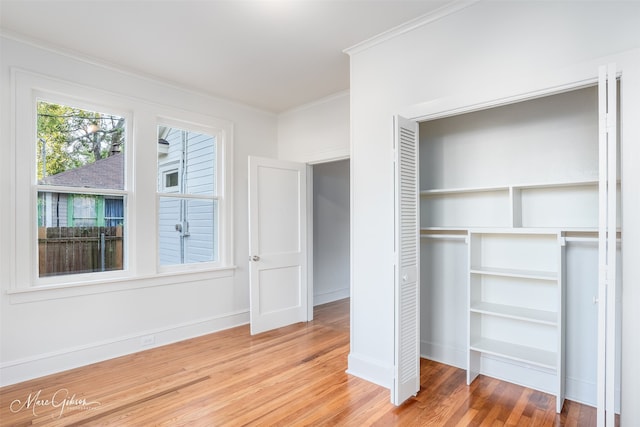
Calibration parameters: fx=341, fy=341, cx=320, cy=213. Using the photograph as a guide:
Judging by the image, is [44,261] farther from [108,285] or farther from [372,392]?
[372,392]

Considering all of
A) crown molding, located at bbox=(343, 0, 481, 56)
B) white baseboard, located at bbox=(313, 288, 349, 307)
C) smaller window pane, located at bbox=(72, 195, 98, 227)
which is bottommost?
white baseboard, located at bbox=(313, 288, 349, 307)

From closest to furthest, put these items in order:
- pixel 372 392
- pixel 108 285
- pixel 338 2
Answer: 1. pixel 338 2
2. pixel 372 392
3. pixel 108 285

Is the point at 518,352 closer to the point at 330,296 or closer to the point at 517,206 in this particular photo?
the point at 517,206

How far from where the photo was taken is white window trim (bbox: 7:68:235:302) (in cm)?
285

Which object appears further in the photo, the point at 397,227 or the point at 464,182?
the point at 464,182

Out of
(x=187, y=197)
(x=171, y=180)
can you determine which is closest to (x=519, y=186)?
(x=187, y=197)

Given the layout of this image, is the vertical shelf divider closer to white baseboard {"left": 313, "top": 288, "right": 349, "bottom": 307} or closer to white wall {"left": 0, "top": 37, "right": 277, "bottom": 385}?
white wall {"left": 0, "top": 37, "right": 277, "bottom": 385}

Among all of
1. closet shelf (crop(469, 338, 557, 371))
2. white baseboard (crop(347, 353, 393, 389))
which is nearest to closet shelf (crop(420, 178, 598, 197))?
closet shelf (crop(469, 338, 557, 371))

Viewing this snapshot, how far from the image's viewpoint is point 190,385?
2.75 meters

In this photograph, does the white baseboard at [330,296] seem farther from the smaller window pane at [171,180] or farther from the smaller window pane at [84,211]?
the smaller window pane at [84,211]

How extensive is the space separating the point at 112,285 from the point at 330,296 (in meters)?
3.26

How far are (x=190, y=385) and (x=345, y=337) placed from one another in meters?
1.73

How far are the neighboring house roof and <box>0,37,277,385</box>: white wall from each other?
228 millimetres

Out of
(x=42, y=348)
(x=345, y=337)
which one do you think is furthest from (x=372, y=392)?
(x=42, y=348)
